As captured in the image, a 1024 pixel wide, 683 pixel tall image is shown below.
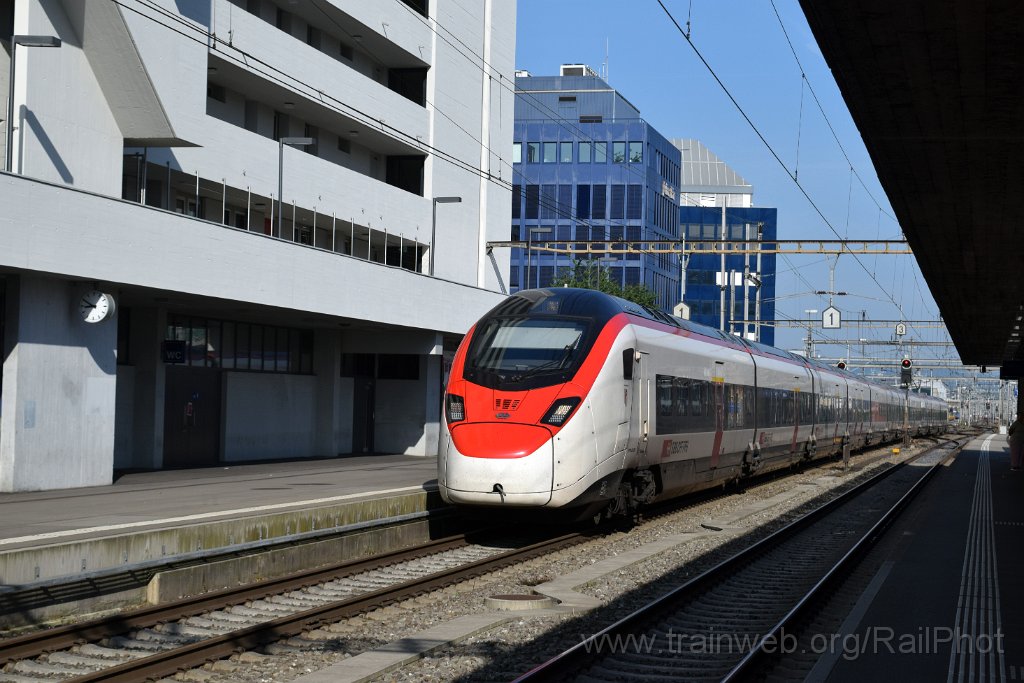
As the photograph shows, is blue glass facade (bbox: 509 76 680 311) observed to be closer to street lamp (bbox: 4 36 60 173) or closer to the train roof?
street lamp (bbox: 4 36 60 173)

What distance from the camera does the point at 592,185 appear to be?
81.5 metres

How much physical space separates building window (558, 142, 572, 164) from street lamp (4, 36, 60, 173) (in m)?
64.7

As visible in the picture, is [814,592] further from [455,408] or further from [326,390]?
[326,390]

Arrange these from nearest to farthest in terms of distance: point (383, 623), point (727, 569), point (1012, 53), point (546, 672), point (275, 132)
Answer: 1. point (546, 672)
2. point (383, 623)
3. point (1012, 53)
4. point (727, 569)
5. point (275, 132)

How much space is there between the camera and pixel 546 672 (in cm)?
803

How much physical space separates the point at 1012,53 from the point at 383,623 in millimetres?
8293

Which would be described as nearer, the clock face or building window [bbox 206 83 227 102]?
the clock face

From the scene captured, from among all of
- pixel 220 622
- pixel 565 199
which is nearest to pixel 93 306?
pixel 220 622

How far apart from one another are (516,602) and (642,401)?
5.86 metres

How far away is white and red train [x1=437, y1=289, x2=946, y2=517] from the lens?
46.3 feet

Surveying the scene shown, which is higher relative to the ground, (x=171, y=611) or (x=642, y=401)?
(x=642, y=401)

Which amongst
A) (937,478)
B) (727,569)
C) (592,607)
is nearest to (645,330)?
(727,569)

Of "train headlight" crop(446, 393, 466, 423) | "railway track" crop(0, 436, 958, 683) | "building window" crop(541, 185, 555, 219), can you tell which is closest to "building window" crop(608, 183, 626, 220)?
"building window" crop(541, 185, 555, 219)

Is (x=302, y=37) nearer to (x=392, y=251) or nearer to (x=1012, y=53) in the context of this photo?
(x=392, y=251)
